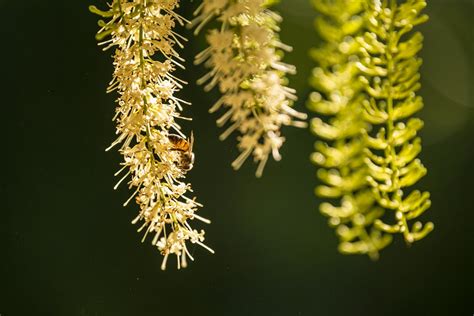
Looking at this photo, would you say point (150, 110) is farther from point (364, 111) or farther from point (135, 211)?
point (135, 211)

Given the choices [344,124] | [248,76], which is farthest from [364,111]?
[248,76]

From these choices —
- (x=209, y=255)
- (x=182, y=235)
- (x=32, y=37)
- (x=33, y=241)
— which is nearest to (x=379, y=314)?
(x=209, y=255)

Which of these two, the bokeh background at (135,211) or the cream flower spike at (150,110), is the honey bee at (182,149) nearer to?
the cream flower spike at (150,110)

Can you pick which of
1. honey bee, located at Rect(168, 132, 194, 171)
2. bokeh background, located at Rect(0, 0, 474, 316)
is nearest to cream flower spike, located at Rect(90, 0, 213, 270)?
honey bee, located at Rect(168, 132, 194, 171)

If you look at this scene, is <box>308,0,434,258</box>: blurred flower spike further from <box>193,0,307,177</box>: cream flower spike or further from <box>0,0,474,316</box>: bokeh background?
<box>0,0,474,316</box>: bokeh background

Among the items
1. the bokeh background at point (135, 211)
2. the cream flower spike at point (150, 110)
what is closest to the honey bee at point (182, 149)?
the cream flower spike at point (150, 110)

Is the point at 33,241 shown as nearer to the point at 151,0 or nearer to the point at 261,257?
the point at 261,257
